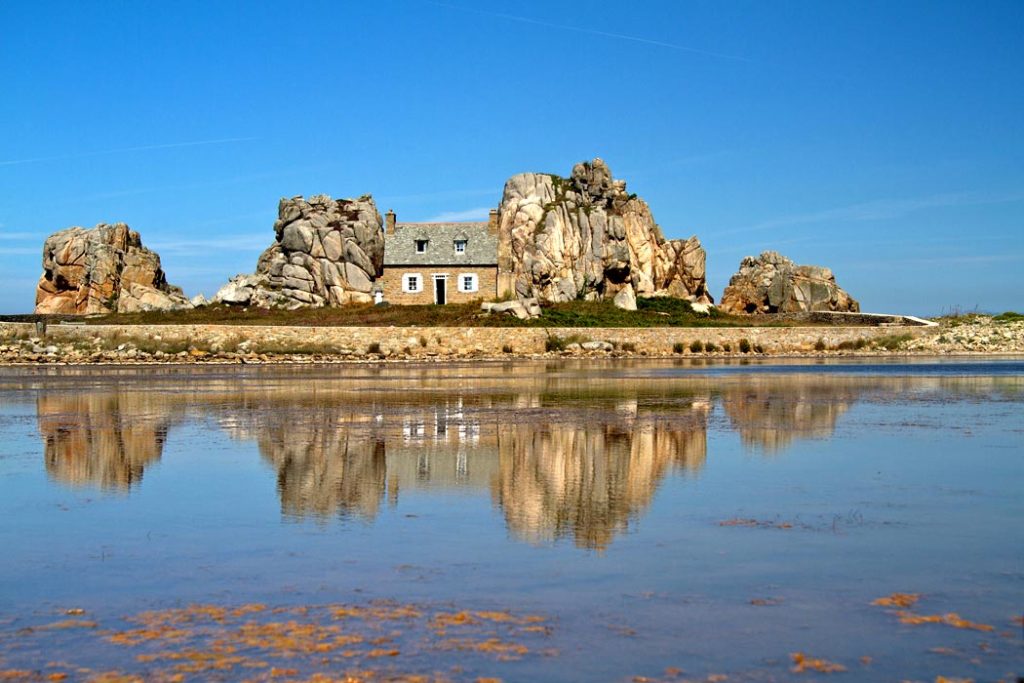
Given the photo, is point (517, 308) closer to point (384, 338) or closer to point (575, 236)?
point (384, 338)

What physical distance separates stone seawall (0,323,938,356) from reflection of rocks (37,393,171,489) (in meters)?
24.5

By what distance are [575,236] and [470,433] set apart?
160ft

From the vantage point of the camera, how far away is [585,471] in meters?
→ 15.4

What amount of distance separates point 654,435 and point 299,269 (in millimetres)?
51791

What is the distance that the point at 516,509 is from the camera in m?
12.7

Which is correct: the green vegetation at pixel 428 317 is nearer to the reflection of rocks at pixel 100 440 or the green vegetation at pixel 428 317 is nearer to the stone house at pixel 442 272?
the stone house at pixel 442 272

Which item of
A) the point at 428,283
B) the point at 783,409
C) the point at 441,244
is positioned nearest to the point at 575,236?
the point at 441,244

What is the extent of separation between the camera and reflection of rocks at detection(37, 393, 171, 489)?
16156 mm

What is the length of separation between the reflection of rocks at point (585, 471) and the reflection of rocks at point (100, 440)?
231 inches

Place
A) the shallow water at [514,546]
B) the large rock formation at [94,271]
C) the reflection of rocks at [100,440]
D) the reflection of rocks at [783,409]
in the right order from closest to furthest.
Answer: the shallow water at [514,546] → the reflection of rocks at [100,440] → the reflection of rocks at [783,409] → the large rock formation at [94,271]

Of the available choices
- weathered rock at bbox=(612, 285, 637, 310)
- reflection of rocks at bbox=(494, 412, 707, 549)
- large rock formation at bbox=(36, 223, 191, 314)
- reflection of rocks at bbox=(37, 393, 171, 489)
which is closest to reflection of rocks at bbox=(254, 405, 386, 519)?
reflection of rocks at bbox=(494, 412, 707, 549)

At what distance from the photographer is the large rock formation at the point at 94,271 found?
73.4m

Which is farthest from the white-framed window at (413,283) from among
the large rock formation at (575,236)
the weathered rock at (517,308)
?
the weathered rock at (517,308)

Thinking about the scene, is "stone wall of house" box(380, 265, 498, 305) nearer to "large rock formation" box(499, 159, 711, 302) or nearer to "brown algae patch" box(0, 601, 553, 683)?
"large rock formation" box(499, 159, 711, 302)
